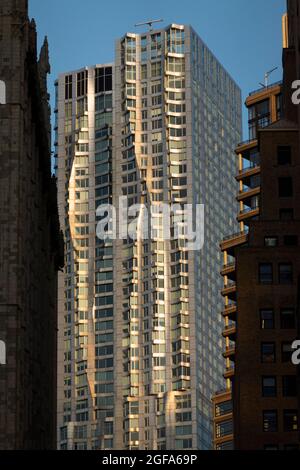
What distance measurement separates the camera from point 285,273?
119 metres

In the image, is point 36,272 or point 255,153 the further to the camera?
point 255,153

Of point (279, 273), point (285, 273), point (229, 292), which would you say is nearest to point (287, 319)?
point (285, 273)

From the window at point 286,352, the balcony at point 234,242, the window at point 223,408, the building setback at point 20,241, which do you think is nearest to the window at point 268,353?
the window at point 286,352

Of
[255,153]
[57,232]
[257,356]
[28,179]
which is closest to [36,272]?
[28,179]

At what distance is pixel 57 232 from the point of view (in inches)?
5876

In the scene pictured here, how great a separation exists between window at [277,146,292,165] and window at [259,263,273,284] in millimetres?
13117

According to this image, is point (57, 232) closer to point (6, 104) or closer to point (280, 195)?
point (280, 195)

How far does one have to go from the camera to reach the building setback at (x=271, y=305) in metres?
115

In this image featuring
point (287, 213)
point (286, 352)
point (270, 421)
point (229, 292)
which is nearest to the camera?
point (270, 421)

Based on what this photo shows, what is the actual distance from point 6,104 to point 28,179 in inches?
452

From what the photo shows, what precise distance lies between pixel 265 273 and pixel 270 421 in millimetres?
12539

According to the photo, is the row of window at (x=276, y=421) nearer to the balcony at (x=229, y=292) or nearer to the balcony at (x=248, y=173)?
the balcony at (x=229, y=292)

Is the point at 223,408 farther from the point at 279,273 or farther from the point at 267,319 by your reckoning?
the point at 267,319

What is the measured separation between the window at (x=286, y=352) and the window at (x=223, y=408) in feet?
203
